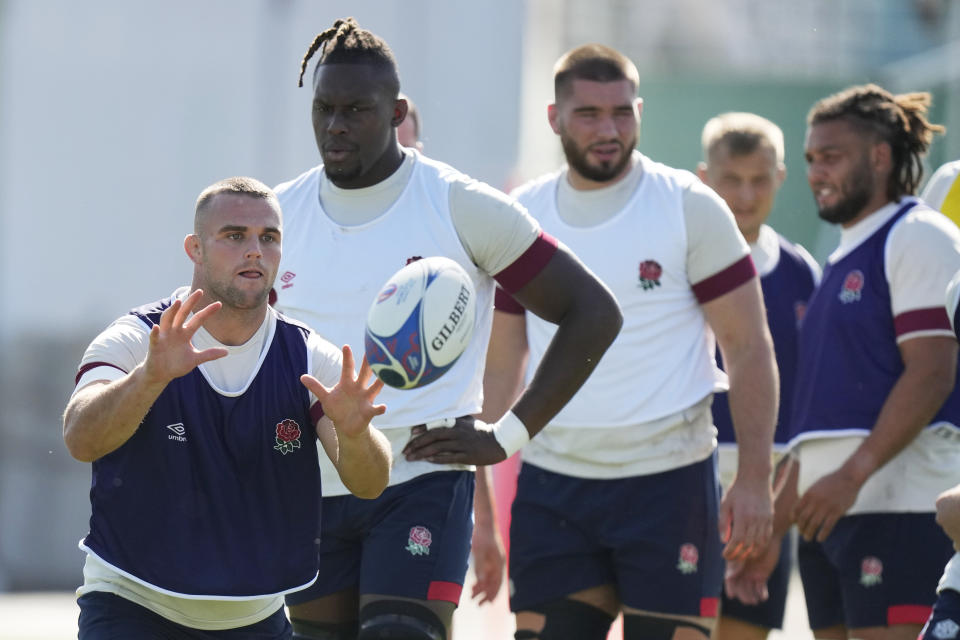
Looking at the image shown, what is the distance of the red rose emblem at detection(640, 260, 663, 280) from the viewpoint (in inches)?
229

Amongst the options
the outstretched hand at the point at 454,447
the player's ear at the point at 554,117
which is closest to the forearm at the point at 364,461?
the outstretched hand at the point at 454,447

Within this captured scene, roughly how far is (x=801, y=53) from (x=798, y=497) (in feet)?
57.1

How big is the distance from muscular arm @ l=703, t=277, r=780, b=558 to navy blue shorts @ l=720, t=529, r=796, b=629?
1.31m

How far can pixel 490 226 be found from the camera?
511cm

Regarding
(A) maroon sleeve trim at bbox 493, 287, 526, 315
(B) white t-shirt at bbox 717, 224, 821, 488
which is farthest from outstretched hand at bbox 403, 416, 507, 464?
(B) white t-shirt at bbox 717, 224, 821, 488

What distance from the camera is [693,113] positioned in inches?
617

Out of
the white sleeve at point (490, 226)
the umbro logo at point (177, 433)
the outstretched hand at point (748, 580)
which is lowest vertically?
the outstretched hand at point (748, 580)

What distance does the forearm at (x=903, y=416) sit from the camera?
5.91 meters

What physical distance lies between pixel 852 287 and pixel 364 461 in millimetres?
2690

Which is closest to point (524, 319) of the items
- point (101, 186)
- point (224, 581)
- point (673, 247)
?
point (673, 247)

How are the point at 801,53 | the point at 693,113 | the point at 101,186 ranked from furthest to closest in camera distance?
the point at 801,53 < the point at 693,113 < the point at 101,186

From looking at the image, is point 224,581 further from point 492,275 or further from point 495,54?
point 495,54

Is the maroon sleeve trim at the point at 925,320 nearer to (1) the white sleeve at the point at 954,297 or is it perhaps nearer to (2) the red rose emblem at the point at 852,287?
(2) the red rose emblem at the point at 852,287

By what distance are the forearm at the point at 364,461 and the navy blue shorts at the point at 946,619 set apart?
159cm
